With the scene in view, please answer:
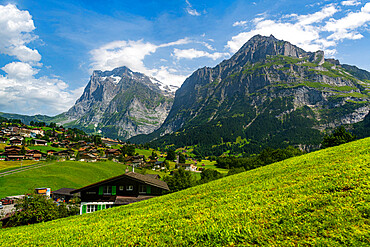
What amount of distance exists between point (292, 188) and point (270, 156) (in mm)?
82268

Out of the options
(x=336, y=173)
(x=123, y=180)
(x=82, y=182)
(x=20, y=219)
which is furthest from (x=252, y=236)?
(x=82, y=182)

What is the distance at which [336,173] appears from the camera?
1222 centimetres

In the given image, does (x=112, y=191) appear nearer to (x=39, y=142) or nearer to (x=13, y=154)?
(x=13, y=154)

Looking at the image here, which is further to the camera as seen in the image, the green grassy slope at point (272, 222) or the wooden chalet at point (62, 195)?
the wooden chalet at point (62, 195)

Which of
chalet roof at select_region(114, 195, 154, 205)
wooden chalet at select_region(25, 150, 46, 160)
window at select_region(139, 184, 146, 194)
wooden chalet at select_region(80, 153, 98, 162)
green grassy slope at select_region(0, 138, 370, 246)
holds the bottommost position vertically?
wooden chalet at select_region(80, 153, 98, 162)

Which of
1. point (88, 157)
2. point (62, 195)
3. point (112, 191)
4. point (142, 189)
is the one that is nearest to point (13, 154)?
point (88, 157)

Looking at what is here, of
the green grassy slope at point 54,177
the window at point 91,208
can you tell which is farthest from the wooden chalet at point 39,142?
the window at point 91,208

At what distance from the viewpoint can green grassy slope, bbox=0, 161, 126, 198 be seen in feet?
215

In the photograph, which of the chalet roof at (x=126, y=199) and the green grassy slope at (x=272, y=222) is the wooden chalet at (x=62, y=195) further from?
the green grassy slope at (x=272, y=222)

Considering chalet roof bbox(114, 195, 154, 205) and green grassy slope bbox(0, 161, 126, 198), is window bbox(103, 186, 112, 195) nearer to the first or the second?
chalet roof bbox(114, 195, 154, 205)

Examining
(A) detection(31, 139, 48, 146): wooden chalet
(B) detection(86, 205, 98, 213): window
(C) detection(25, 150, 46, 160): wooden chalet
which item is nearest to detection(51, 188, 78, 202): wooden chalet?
(B) detection(86, 205, 98, 213): window

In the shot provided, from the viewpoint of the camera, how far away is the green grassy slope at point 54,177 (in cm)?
6562

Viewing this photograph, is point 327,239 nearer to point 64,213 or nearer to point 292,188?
point 292,188

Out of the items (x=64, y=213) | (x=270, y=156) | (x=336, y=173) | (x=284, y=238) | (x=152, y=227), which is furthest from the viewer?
(x=270, y=156)
